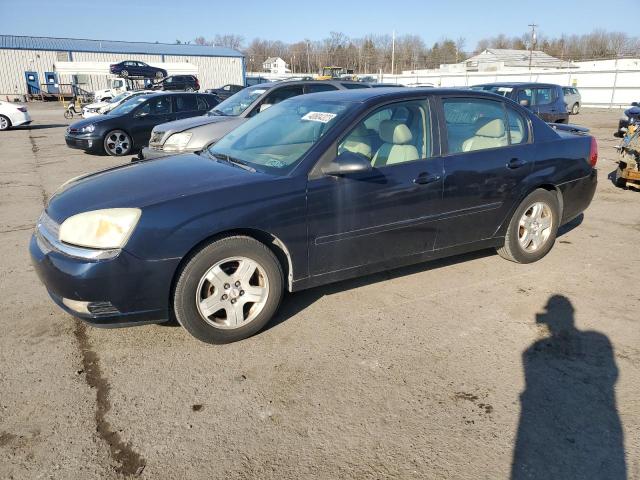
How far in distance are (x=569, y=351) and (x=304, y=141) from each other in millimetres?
2359

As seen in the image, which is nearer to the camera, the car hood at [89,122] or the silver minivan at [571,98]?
the car hood at [89,122]

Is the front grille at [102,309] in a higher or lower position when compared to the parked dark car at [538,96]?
lower

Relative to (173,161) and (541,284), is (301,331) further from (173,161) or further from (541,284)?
(541,284)

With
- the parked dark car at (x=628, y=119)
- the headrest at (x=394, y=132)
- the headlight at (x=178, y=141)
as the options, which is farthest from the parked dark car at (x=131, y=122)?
the parked dark car at (x=628, y=119)

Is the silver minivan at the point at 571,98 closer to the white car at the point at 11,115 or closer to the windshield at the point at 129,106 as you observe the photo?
the windshield at the point at 129,106

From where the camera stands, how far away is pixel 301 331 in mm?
3539

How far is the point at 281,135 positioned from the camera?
4.06 m

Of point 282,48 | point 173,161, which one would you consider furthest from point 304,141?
point 282,48

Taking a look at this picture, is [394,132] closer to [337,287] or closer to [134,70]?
[337,287]

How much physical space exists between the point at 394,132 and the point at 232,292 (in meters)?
1.81

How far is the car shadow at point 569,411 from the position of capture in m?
2.30

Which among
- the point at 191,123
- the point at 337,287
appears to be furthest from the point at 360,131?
the point at 191,123

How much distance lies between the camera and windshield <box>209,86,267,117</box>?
9.27 m

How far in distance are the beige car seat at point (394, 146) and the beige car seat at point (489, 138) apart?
0.56 meters
